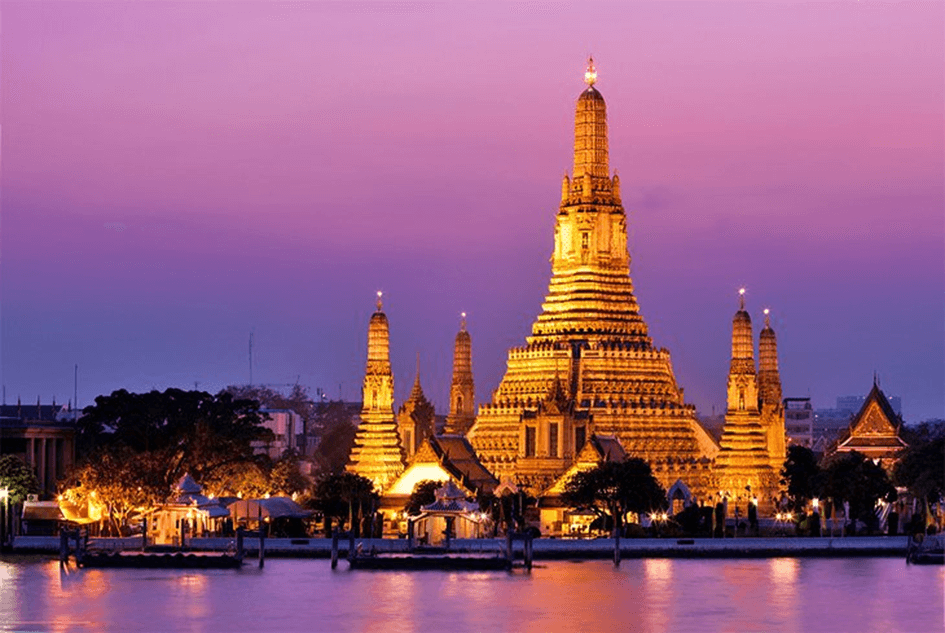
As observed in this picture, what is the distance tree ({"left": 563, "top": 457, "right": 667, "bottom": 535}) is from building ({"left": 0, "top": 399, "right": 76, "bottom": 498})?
68.7 feet

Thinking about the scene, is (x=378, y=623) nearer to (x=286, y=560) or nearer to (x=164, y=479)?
(x=286, y=560)

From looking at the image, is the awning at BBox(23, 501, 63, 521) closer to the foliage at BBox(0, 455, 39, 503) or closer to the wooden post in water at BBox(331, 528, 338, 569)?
the foliage at BBox(0, 455, 39, 503)

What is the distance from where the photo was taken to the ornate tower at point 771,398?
111812mm

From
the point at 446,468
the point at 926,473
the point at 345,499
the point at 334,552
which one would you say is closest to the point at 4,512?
the point at 345,499

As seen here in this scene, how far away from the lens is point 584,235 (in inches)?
4392

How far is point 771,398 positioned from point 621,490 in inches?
943

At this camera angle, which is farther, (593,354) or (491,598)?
(593,354)

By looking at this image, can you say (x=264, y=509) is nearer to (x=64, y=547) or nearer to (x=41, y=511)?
(x=41, y=511)

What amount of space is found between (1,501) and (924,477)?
3308 cm

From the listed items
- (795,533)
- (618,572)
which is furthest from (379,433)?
(618,572)

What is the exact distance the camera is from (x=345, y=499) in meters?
96.4

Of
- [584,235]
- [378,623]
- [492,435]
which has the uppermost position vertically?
[584,235]

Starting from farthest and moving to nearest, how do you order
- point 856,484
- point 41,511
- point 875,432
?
point 875,432 < point 856,484 < point 41,511

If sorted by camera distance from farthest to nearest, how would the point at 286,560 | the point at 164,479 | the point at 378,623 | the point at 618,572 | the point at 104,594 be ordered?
the point at 164,479 → the point at 286,560 → the point at 618,572 → the point at 104,594 → the point at 378,623
